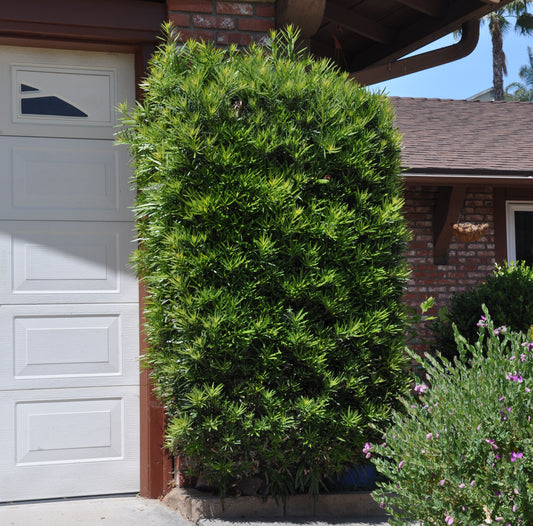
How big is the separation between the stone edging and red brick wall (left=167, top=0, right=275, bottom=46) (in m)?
2.57

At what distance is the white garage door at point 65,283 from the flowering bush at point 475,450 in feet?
6.24

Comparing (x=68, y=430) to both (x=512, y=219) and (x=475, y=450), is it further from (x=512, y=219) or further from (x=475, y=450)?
(x=512, y=219)

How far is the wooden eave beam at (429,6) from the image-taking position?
15.9 ft

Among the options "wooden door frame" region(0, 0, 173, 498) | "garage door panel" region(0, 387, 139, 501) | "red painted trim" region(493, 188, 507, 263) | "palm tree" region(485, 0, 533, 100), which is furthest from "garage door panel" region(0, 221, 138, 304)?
"palm tree" region(485, 0, 533, 100)

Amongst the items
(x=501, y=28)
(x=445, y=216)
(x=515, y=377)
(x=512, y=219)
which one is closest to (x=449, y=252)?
(x=445, y=216)

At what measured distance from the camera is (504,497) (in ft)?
8.34

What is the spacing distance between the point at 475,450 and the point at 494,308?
4.36 metres

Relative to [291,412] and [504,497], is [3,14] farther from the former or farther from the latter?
[504,497]

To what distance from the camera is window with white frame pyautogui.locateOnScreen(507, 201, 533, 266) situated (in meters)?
9.34

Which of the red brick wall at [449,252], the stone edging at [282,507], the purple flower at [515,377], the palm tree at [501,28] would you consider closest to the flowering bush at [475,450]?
the purple flower at [515,377]

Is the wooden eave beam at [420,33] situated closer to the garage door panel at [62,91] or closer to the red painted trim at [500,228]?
the garage door panel at [62,91]

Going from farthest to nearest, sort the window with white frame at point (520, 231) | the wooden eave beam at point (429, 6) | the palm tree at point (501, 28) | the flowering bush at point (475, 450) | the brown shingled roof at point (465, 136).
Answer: the palm tree at point (501, 28) → the window with white frame at point (520, 231) → the brown shingled roof at point (465, 136) → the wooden eave beam at point (429, 6) → the flowering bush at point (475, 450)

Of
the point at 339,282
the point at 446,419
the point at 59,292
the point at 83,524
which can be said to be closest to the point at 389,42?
the point at 339,282

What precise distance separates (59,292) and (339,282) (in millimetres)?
1686
